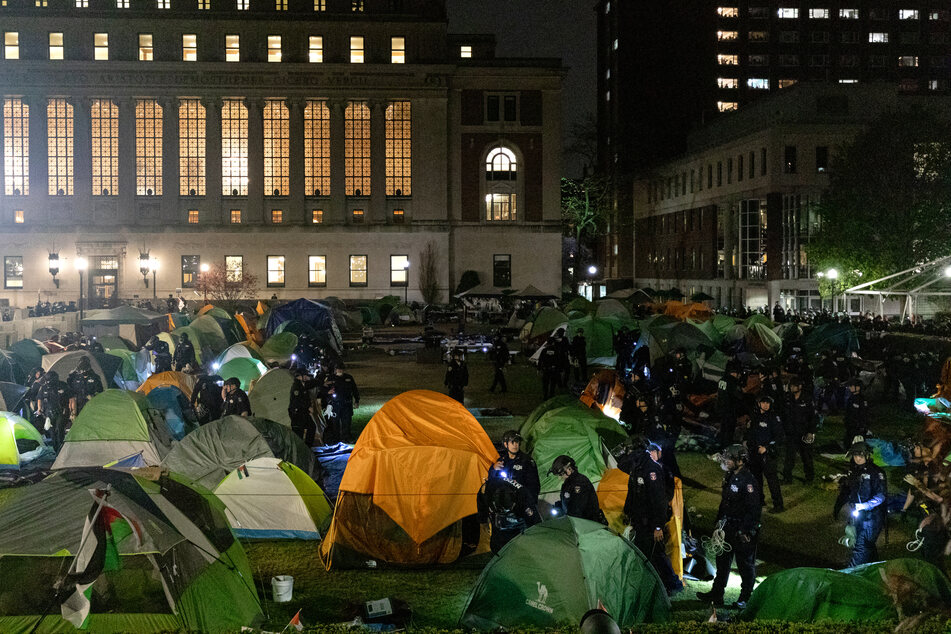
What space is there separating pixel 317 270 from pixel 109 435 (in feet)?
166

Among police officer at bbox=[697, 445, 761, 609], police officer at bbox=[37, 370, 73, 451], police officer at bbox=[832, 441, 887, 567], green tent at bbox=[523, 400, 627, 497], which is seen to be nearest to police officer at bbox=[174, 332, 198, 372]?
police officer at bbox=[37, 370, 73, 451]

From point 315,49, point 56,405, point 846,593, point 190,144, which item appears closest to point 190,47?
point 190,144

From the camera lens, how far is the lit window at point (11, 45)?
202ft

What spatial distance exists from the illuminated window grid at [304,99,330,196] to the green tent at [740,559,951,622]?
58839 mm

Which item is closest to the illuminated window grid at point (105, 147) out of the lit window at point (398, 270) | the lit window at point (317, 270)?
the lit window at point (317, 270)

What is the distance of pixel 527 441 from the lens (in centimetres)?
1351

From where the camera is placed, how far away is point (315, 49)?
63719 mm

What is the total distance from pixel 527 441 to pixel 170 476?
224 inches

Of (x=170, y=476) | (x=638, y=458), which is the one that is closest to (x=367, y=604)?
(x=170, y=476)

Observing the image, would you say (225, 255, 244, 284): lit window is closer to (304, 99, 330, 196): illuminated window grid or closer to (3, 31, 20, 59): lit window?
(304, 99, 330, 196): illuminated window grid

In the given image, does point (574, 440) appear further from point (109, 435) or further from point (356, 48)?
point (356, 48)

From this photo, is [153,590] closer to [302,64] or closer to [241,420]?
[241,420]

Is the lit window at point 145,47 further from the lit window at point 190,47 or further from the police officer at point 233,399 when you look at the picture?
the police officer at point 233,399

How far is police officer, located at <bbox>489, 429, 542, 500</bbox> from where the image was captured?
32.6 ft
